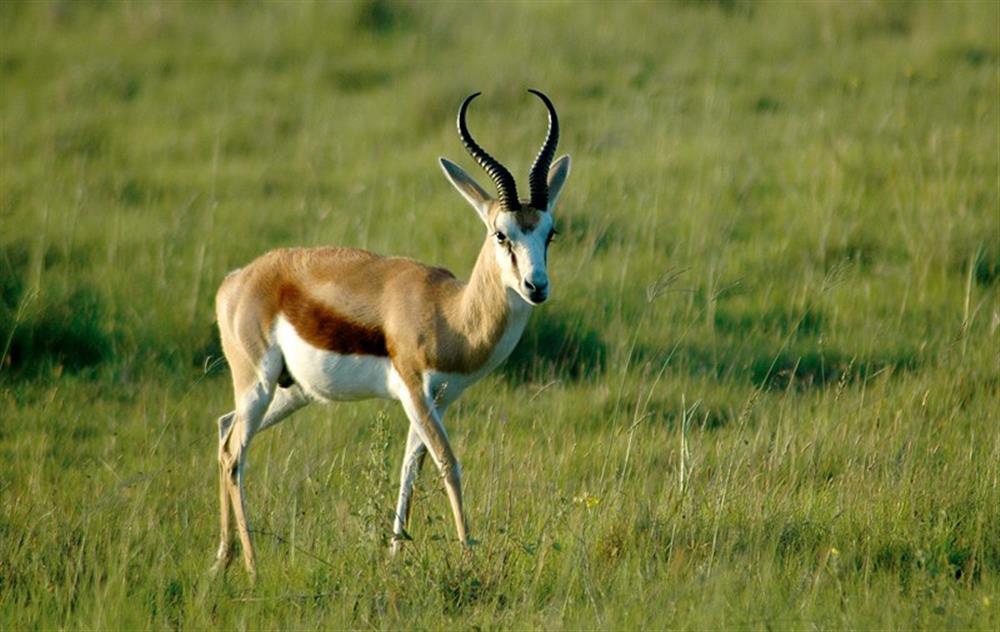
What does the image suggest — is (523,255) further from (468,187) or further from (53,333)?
(53,333)

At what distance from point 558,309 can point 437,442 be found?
2.65 m

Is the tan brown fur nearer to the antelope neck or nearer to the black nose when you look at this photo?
the antelope neck

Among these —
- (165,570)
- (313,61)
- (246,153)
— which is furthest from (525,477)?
(313,61)

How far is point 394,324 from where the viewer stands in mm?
5367

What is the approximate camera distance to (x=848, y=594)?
4672mm

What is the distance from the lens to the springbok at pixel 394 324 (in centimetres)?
521

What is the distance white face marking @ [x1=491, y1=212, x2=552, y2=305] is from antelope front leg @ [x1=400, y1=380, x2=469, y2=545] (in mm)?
510

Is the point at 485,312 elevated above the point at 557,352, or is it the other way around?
the point at 485,312

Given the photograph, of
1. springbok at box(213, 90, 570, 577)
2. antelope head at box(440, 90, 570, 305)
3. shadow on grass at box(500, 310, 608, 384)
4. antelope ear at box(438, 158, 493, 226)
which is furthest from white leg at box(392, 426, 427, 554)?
shadow on grass at box(500, 310, 608, 384)

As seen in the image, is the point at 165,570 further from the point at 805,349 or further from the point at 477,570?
the point at 805,349

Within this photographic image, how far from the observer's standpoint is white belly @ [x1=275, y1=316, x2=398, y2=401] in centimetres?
539

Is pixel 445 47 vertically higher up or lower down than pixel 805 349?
higher up

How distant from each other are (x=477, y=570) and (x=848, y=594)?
3.80 feet

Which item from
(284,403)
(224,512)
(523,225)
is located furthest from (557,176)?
(224,512)
